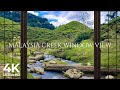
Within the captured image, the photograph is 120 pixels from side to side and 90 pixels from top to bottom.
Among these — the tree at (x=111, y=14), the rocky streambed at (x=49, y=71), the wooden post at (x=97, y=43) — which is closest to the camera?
the wooden post at (x=97, y=43)

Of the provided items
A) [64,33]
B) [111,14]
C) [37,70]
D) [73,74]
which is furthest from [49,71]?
[111,14]

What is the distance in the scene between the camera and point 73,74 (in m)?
4.70

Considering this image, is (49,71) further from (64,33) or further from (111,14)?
(111,14)

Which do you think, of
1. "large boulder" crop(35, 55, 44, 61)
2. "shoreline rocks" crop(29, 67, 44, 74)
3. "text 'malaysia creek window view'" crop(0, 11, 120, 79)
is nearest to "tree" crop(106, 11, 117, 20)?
"text 'malaysia creek window view'" crop(0, 11, 120, 79)

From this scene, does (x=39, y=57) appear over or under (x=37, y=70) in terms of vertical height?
over

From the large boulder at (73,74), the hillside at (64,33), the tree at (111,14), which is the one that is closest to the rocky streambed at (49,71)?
the large boulder at (73,74)

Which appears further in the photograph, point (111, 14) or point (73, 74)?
point (73, 74)

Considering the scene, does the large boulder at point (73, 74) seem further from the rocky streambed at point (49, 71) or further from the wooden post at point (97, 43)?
the wooden post at point (97, 43)

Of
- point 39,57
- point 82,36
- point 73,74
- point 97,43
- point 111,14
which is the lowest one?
point 73,74

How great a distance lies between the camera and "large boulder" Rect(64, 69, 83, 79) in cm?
468

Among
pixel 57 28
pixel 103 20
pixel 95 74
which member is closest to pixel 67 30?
pixel 57 28

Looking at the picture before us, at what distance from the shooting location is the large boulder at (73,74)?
4.68 m

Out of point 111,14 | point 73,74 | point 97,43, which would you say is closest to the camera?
point 97,43

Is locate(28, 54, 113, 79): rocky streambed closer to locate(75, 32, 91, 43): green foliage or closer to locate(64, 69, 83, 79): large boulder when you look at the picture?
locate(64, 69, 83, 79): large boulder
